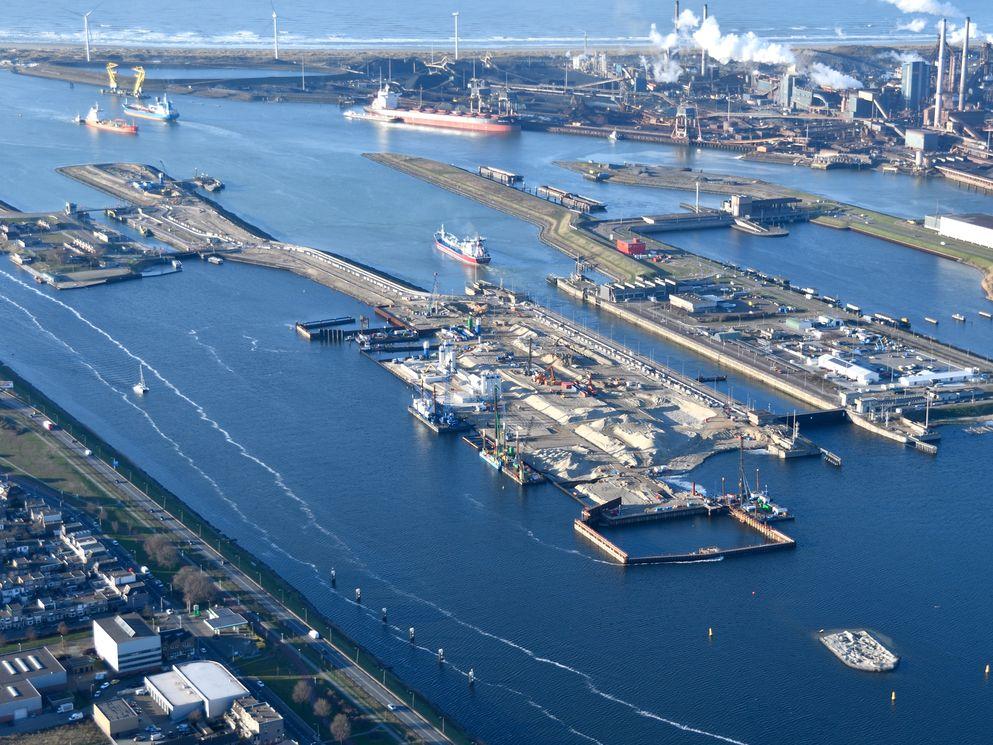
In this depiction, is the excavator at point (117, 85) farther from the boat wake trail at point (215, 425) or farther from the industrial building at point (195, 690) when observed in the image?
the industrial building at point (195, 690)

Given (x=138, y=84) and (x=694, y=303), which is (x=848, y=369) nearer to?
(x=694, y=303)

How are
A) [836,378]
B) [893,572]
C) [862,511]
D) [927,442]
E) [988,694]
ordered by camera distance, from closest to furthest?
[988,694] < [893,572] < [862,511] < [927,442] < [836,378]

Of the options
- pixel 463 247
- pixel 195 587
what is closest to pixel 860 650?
pixel 195 587

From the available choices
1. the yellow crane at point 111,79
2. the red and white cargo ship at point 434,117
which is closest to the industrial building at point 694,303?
the red and white cargo ship at point 434,117

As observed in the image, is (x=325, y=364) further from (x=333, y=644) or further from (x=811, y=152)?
(x=811, y=152)

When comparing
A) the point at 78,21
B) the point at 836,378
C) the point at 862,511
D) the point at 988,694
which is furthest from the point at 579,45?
the point at 988,694

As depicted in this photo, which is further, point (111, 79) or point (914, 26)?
point (914, 26)
